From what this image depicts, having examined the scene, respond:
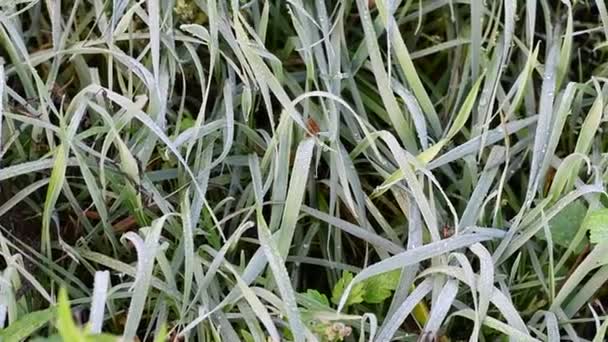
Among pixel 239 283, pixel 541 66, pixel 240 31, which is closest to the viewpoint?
pixel 239 283

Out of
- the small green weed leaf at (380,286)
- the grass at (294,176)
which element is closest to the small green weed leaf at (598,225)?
the grass at (294,176)

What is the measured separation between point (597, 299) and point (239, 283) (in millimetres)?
443

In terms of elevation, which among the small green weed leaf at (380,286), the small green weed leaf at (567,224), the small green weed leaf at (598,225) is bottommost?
the small green weed leaf at (380,286)

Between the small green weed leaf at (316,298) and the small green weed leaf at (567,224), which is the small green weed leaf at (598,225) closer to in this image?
the small green weed leaf at (567,224)

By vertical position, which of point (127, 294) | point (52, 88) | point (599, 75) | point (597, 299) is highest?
point (52, 88)

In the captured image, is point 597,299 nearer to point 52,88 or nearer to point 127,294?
point 127,294

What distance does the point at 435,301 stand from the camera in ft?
3.18

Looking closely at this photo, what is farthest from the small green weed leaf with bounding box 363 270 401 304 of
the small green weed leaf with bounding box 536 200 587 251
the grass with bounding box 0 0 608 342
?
the small green weed leaf with bounding box 536 200 587 251

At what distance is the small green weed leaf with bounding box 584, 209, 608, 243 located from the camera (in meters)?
0.95

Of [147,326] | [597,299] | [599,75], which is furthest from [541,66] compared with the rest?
[147,326]

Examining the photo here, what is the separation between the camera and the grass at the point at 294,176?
96 centimetres

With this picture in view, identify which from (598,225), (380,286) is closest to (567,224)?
(598,225)

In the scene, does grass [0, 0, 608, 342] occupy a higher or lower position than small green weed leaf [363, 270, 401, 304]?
higher

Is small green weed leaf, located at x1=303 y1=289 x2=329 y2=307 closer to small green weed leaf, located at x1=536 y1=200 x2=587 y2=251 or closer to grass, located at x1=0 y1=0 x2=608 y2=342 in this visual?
grass, located at x1=0 y1=0 x2=608 y2=342
